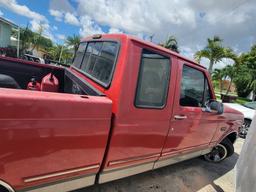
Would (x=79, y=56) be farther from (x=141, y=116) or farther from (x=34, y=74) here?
(x=141, y=116)

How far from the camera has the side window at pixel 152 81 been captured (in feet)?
7.82

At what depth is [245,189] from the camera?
2184 mm

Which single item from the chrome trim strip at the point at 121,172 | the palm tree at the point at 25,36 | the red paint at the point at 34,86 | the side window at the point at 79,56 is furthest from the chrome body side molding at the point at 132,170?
the palm tree at the point at 25,36

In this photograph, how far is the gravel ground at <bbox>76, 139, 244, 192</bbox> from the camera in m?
3.21

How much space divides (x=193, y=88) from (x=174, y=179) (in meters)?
1.60

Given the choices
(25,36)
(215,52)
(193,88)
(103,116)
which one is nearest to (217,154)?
(193,88)

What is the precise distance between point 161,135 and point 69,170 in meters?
1.21

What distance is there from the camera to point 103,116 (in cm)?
199

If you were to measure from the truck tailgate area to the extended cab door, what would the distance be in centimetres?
115

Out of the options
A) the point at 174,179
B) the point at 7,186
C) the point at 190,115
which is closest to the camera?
the point at 7,186

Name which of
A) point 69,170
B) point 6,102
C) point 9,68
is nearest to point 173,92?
point 69,170

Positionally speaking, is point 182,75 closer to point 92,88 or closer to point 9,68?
point 92,88

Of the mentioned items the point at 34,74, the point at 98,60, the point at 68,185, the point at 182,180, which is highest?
the point at 98,60

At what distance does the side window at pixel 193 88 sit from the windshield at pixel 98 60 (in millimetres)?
1066
